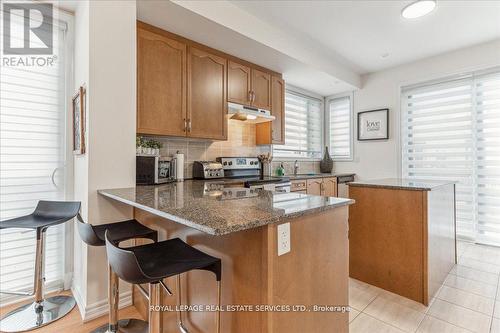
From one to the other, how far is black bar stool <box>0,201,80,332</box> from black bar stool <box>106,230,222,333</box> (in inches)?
38.7

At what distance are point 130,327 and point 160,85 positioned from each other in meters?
1.99

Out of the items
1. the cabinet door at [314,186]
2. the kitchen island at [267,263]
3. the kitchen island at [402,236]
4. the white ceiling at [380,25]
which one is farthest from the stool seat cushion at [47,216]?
the cabinet door at [314,186]

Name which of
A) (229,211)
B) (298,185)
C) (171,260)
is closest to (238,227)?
(229,211)

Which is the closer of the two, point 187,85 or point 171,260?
point 171,260

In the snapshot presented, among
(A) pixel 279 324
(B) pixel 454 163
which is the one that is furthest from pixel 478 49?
(A) pixel 279 324

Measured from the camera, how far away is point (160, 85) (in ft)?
7.86

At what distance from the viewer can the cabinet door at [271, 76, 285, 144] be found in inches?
141

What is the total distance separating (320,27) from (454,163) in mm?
2671

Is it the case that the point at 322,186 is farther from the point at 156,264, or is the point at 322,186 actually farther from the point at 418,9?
the point at 156,264

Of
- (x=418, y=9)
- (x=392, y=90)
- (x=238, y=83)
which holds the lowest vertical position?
(x=238, y=83)

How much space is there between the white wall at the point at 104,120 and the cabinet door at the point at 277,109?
200 centimetres

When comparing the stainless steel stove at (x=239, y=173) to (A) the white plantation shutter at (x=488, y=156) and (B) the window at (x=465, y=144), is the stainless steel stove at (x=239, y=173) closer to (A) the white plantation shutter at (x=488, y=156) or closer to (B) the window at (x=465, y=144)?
(B) the window at (x=465, y=144)

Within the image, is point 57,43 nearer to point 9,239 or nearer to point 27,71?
point 27,71

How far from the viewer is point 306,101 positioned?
464 centimetres
